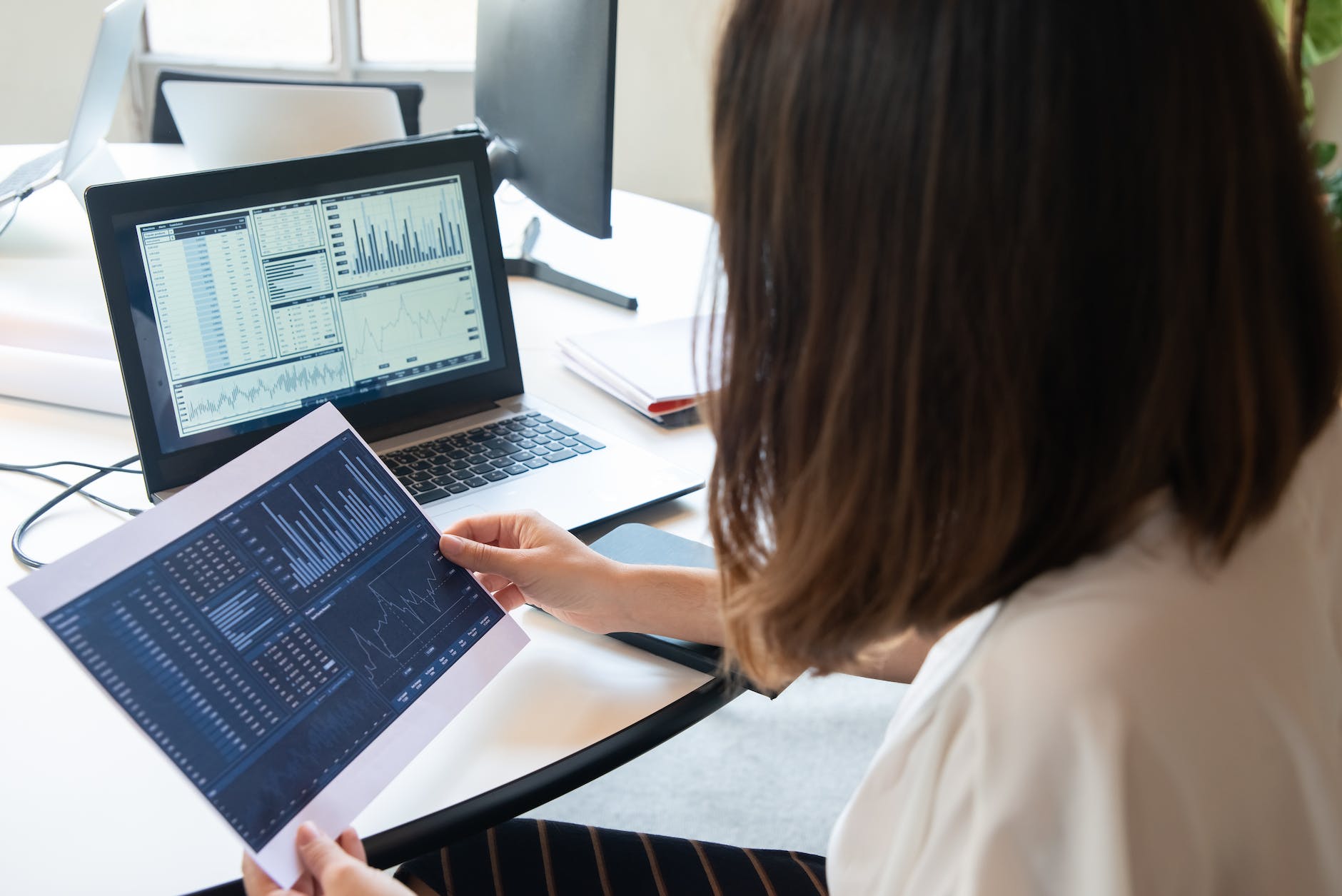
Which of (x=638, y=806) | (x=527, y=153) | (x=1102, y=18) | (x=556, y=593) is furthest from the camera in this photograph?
(x=638, y=806)

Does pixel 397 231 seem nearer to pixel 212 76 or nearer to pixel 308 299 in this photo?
pixel 308 299

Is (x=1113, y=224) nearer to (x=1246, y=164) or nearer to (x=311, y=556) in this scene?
(x=1246, y=164)

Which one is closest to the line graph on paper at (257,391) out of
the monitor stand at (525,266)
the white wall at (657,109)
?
the monitor stand at (525,266)

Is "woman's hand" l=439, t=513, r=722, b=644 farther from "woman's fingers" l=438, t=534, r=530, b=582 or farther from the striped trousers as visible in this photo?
the striped trousers

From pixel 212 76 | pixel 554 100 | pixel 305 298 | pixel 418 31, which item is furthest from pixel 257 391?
pixel 418 31

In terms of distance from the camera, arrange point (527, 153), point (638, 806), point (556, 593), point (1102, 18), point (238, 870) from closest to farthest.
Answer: point (1102, 18) → point (238, 870) → point (556, 593) → point (527, 153) → point (638, 806)

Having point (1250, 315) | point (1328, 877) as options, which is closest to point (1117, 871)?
point (1328, 877)

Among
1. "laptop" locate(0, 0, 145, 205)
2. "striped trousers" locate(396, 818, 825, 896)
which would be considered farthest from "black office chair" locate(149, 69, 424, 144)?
"striped trousers" locate(396, 818, 825, 896)

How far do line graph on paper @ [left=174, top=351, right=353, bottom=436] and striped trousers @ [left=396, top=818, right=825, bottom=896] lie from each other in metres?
0.44

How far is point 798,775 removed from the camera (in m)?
1.86

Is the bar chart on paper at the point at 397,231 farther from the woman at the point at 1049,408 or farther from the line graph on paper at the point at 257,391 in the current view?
the woman at the point at 1049,408

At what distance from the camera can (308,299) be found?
105 centimetres

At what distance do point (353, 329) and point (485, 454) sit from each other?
0.18m

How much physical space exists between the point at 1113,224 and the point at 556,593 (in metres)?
0.53
